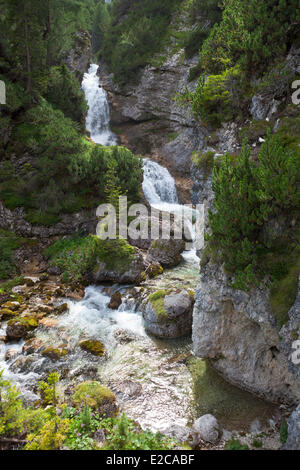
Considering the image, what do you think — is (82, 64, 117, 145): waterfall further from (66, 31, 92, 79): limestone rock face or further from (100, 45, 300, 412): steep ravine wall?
(100, 45, 300, 412): steep ravine wall

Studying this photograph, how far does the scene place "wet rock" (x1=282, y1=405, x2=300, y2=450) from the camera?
6.21m

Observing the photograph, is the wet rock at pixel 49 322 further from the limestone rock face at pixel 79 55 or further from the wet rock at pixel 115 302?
the limestone rock face at pixel 79 55

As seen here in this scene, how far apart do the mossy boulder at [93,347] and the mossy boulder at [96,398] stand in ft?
7.07

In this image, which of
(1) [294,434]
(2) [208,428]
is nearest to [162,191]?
(2) [208,428]

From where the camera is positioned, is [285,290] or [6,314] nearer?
[285,290]

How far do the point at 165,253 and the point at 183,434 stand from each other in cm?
1267

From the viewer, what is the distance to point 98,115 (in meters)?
38.3

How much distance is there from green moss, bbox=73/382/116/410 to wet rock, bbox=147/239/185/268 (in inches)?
409

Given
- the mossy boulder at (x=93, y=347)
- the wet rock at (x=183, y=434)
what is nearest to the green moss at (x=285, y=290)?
the wet rock at (x=183, y=434)

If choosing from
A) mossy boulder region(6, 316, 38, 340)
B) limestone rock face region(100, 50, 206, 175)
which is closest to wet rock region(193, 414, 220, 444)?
mossy boulder region(6, 316, 38, 340)

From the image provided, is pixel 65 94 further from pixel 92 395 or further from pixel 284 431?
pixel 284 431

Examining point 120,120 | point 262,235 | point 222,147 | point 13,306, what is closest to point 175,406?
point 262,235

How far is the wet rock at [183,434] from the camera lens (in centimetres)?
761

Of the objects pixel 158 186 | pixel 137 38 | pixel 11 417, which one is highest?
pixel 137 38
